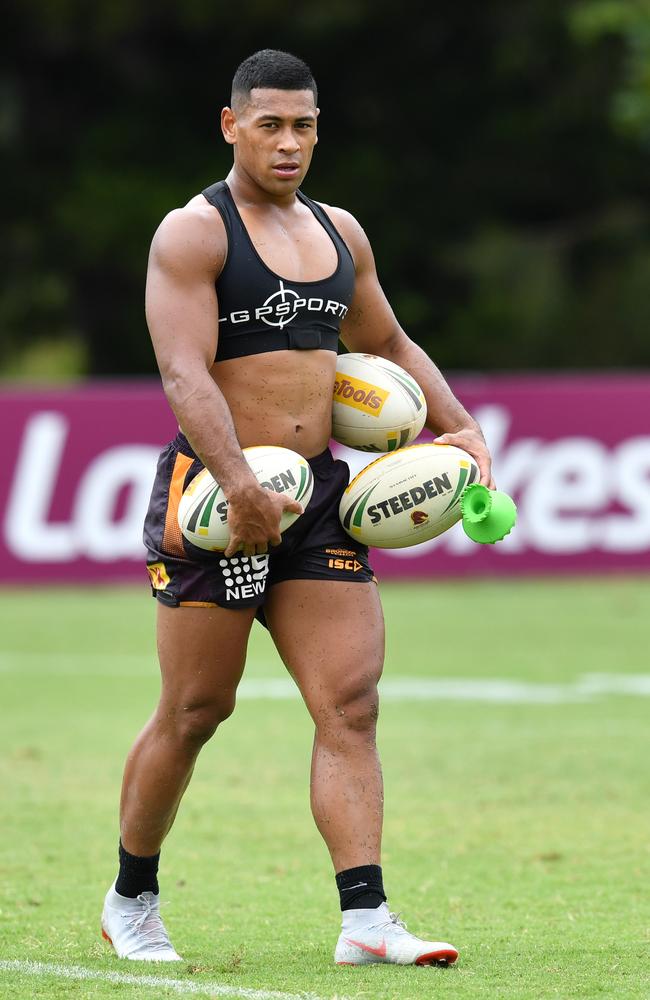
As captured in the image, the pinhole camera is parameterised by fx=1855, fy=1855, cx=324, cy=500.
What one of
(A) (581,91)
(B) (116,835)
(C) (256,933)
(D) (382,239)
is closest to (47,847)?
(B) (116,835)

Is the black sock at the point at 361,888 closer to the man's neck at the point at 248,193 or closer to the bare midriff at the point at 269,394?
the bare midriff at the point at 269,394

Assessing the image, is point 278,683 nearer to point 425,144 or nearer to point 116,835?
point 116,835

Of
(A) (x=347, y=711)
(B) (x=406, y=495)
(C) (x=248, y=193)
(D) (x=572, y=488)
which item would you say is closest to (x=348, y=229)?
(C) (x=248, y=193)

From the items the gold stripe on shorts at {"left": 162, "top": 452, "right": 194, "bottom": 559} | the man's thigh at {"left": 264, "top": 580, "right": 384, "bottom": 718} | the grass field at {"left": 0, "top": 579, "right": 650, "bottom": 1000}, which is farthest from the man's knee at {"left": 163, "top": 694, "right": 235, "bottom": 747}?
the grass field at {"left": 0, "top": 579, "right": 650, "bottom": 1000}

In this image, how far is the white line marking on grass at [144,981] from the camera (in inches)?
196

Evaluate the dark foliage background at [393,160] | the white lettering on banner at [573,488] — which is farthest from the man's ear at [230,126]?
the dark foliage background at [393,160]

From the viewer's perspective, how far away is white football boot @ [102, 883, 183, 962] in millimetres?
5672

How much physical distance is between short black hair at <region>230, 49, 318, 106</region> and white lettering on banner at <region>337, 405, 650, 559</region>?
12.0 m

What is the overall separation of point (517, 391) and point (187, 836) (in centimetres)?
1069

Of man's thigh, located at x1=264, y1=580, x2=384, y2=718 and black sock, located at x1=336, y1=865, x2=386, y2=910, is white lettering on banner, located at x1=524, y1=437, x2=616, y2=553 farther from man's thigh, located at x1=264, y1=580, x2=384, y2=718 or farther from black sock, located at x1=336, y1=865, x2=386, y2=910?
black sock, located at x1=336, y1=865, x2=386, y2=910

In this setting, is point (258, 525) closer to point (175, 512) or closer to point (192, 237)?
point (175, 512)

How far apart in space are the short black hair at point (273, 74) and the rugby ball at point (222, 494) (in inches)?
42.7

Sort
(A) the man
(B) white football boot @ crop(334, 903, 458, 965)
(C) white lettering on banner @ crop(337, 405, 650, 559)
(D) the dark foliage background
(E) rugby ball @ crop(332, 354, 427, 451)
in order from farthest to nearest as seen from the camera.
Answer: (D) the dark foliage background → (C) white lettering on banner @ crop(337, 405, 650, 559) → (E) rugby ball @ crop(332, 354, 427, 451) → (A) the man → (B) white football boot @ crop(334, 903, 458, 965)

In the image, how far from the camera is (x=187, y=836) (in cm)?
787
